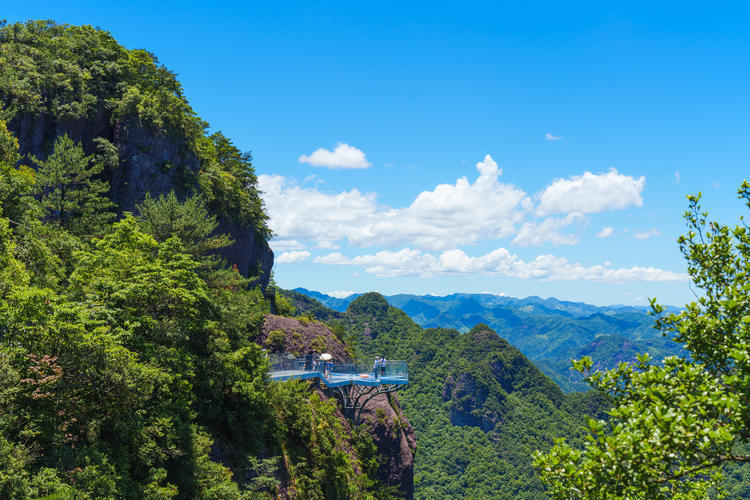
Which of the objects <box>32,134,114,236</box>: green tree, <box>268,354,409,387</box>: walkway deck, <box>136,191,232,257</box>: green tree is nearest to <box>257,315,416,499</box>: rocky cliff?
<box>268,354,409,387</box>: walkway deck

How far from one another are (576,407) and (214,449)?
15513cm

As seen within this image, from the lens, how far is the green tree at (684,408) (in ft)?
20.2

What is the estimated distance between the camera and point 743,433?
6.67m

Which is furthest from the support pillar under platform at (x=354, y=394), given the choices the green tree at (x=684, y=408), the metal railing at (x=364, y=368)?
the green tree at (x=684, y=408)

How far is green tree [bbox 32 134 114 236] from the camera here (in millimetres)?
26625

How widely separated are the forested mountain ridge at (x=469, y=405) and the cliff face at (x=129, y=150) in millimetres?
59522

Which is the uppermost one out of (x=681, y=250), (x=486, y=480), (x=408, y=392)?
(x=681, y=250)

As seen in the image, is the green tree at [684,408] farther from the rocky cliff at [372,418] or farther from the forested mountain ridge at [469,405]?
the forested mountain ridge at [469,405]

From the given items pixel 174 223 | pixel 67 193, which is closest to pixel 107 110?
pixel 67 193

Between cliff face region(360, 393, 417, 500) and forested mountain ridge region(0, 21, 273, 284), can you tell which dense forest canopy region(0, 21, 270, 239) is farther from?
cliff face region(360, 393, 417, 500)

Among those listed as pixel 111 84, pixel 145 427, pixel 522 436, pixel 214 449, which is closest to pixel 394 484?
pixel 214 449

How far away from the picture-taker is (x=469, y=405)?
451ft

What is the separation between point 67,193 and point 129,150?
8514mm

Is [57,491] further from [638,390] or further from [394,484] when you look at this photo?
[394,484]
